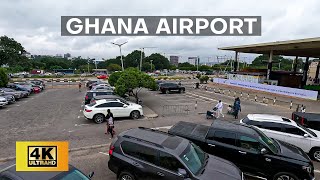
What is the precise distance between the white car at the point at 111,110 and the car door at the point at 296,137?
29.8 feet

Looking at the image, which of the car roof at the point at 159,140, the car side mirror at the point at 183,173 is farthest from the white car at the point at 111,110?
the car side mirror at the point at 183,173

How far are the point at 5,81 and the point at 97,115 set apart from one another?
79.9 feet

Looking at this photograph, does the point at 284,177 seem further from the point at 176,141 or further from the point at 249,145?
the point at 176,141

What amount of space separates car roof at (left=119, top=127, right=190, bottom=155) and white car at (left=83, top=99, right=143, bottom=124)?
7.85 metres

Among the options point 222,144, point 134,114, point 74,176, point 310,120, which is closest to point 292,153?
point 222,144

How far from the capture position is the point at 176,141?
6.51 m

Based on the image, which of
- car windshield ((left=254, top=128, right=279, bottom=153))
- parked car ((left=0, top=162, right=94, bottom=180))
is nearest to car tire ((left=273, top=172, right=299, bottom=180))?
car windshield ((left=254, top=128, right=279, bottom=153))

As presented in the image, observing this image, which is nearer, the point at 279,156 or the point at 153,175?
the point at 153,175

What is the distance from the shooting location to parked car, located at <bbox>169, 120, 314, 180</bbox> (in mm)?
6574

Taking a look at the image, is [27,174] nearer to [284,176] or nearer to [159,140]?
[159,140]

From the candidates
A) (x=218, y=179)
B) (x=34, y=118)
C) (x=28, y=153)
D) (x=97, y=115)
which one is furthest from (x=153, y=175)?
(x=34, y=118)

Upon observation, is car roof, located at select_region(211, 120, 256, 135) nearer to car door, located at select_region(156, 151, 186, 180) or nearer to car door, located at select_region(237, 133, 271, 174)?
car door, located at select_region(237, 133, 271, 174)

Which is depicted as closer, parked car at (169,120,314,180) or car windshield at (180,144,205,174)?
car windshield at (180,144,205,174)

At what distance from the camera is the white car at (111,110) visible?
1421cm
